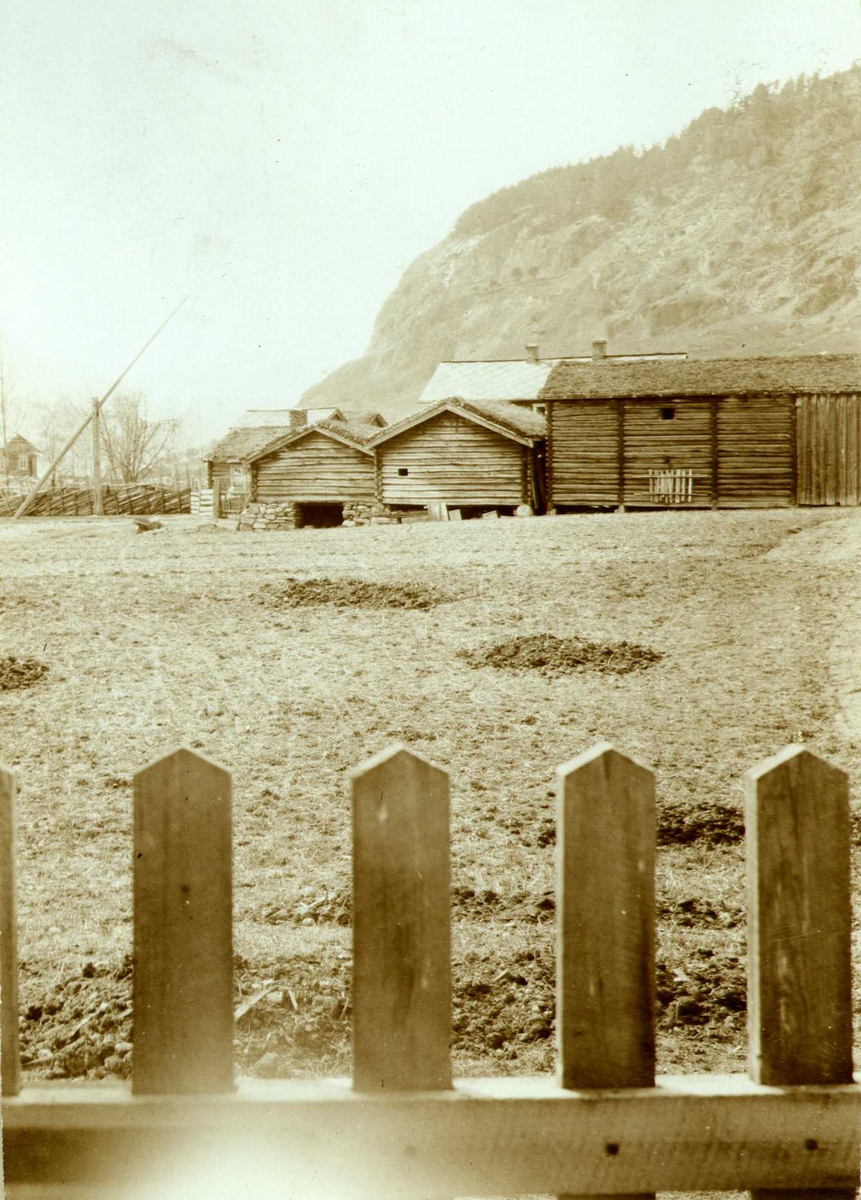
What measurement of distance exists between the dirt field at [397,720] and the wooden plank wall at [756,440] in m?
11.3

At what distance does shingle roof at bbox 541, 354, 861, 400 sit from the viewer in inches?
870

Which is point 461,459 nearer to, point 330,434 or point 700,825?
point 330,434

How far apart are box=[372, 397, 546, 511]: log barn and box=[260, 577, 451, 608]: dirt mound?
124 inches

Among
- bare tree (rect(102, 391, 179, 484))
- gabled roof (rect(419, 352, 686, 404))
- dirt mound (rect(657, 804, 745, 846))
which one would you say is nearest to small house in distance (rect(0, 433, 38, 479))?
bare tree (rect(102, 391, 179, 484))

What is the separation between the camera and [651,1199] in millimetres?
1247

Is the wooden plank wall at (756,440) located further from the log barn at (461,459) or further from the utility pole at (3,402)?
the utility pole at (3,402)

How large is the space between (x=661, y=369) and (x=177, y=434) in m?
20.9

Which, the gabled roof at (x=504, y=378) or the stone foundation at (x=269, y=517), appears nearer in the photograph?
the stone foundation at (x=269, y=517)

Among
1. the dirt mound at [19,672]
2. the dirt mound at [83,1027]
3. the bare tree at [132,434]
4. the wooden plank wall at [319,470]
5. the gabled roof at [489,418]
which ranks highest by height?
the gabled roof at [489,418]

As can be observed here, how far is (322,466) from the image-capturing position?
1233 cm

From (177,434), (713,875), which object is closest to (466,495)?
(177,434)

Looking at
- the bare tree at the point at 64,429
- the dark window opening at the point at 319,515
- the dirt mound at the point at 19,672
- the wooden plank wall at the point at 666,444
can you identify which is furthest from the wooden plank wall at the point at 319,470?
the wooden plank wall at the point at 666,444

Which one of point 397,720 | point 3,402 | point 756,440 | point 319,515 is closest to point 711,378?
point 756,440

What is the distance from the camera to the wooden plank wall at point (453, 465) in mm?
12188
